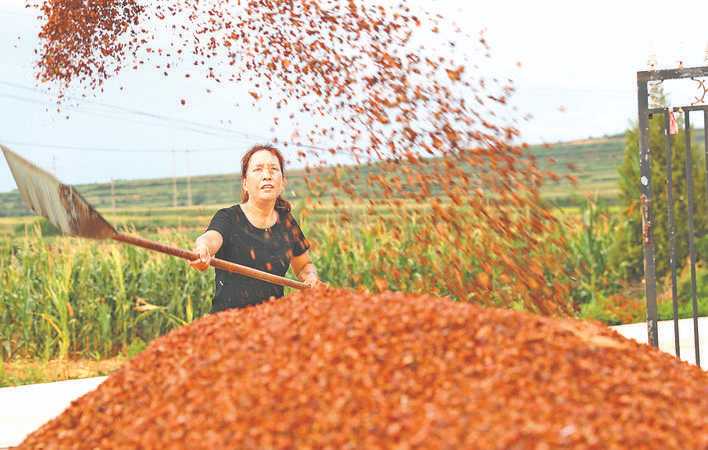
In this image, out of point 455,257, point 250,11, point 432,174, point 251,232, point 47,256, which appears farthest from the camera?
point 47,256

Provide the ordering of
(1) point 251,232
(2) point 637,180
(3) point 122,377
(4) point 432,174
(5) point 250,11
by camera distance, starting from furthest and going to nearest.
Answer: (2) point 637,180, (5) point 250,11, (4) point 432,174, (1) point 251,232, (3) point 122,377

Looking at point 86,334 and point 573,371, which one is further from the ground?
point 573,371

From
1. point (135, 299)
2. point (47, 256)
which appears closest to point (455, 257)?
point (135, 299)

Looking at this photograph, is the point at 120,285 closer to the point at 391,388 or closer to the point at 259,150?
the point at 259,150

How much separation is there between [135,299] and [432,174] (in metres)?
4.32

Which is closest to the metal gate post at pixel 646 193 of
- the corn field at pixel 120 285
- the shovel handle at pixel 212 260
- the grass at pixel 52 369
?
the shovel handle at pixel 212 260

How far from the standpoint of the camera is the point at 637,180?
9.26 m

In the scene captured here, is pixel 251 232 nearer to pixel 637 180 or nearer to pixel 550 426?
pixel 550 426

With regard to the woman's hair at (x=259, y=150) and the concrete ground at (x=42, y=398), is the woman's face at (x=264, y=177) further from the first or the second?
the concrete ground at (x=42, y=398)

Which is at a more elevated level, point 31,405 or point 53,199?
point 53,199

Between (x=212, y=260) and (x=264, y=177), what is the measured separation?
60cm

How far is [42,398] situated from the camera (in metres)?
5.73

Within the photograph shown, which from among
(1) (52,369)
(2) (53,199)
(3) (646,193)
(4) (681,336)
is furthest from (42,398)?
(4) (681,336)

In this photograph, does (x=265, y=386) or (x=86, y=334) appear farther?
(x=86, y=334)
